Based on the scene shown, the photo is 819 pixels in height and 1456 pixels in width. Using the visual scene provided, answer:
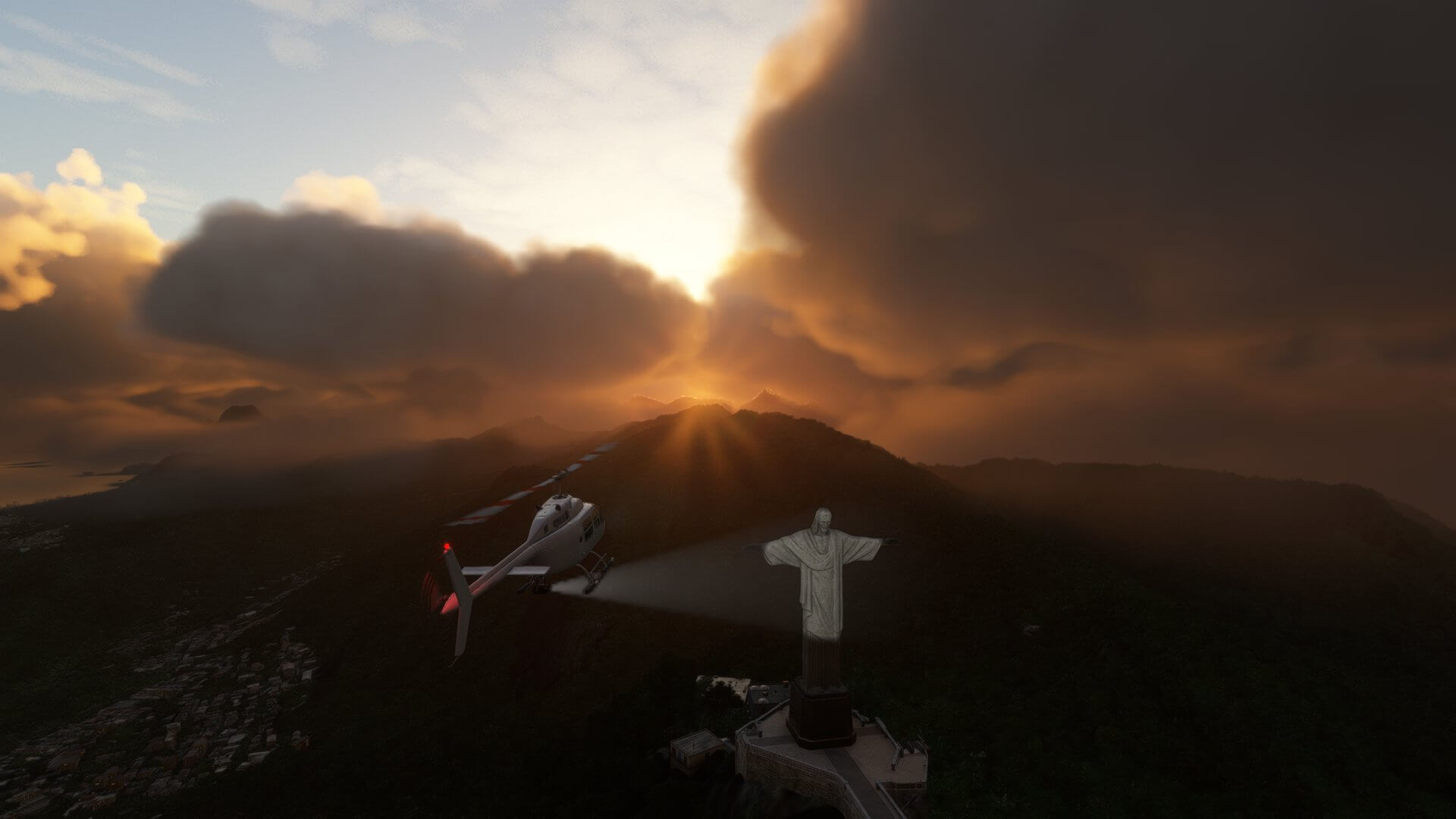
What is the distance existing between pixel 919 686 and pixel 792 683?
1261 centimetres

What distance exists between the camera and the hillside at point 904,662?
85.9ft

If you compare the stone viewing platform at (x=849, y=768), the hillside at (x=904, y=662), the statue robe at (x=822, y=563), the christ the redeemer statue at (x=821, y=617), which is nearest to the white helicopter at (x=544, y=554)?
the hillside at (x=904, y=662)

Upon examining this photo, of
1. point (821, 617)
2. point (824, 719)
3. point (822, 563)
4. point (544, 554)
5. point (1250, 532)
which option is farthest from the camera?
point (1250, 532)

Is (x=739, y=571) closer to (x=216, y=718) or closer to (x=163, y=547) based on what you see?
(x=216, y=718)

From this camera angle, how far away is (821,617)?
22.8 meters

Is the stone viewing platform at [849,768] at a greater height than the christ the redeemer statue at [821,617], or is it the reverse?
the christ the redeemer statue at [821,617]

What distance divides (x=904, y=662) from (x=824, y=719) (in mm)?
15763

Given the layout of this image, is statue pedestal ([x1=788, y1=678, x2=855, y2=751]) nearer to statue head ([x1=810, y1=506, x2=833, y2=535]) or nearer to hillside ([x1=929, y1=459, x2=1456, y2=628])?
statue head ([x1=810, y1=506, x2=833, y2=535])

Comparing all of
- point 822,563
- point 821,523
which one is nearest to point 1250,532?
point 822,563

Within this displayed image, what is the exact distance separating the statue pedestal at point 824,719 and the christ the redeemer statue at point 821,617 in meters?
0.03

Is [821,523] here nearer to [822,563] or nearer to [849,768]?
[822,563]

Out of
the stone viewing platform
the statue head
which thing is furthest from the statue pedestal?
the statue head

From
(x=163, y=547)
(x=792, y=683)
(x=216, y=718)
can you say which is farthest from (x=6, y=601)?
(x=792, y=683)

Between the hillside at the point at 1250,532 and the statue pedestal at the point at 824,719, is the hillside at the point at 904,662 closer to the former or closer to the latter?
the hillside at the point at 1250,532
